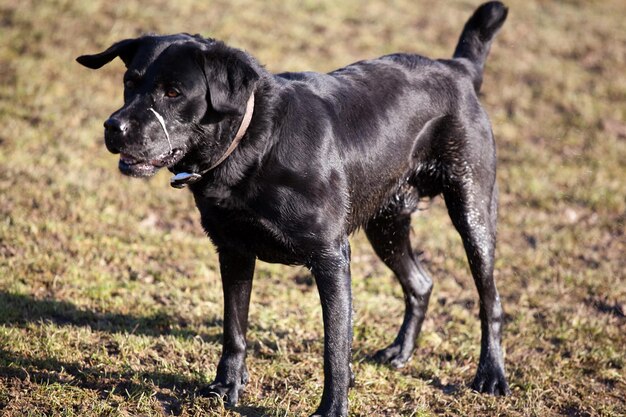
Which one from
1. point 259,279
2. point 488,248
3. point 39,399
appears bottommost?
point 39,399

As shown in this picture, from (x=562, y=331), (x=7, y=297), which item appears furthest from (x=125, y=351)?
(x=562, y=331)

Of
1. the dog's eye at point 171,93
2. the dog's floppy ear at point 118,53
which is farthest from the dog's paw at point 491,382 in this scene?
the dog's floppy ear at point 118,53

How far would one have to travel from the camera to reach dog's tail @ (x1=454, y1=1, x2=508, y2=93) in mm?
5602

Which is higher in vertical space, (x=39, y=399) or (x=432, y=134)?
(x=432, y=134)

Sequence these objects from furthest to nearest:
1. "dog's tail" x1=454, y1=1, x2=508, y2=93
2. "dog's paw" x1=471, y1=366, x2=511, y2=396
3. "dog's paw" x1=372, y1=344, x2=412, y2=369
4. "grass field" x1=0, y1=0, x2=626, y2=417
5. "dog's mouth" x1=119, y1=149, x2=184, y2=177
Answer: "dog's tail" x1=454, y1=1, x2=508, y2=93
"dog's paw" x1=372, y1=344, x2=412, y2=369
"dog's paw" x1=471, y1=366, x2=511, y2=396
"grass field" x1=0, y1=0, x2=626, y2=417
"dog's mouth" x1=119, y1=149, x2=184, y2=177

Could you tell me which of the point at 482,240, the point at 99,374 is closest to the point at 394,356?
the point at 482,240

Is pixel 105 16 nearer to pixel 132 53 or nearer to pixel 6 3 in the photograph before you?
pixel 6 3

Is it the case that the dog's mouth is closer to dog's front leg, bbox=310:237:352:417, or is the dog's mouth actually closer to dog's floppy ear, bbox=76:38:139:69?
dog's floppy ear, bbox=76:38:139:69

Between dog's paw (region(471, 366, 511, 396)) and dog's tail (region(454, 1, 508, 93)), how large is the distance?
6.78ft

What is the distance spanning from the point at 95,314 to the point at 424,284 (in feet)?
7.70

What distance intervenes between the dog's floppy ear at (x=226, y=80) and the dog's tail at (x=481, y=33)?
7.34 ft

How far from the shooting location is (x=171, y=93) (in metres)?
3.91

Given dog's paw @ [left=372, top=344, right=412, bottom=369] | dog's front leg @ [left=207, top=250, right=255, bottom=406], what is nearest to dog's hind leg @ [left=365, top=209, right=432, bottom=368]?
dog's paw @ [left=372, top=344, right=412, bottom=369]

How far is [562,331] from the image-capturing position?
6035mm
